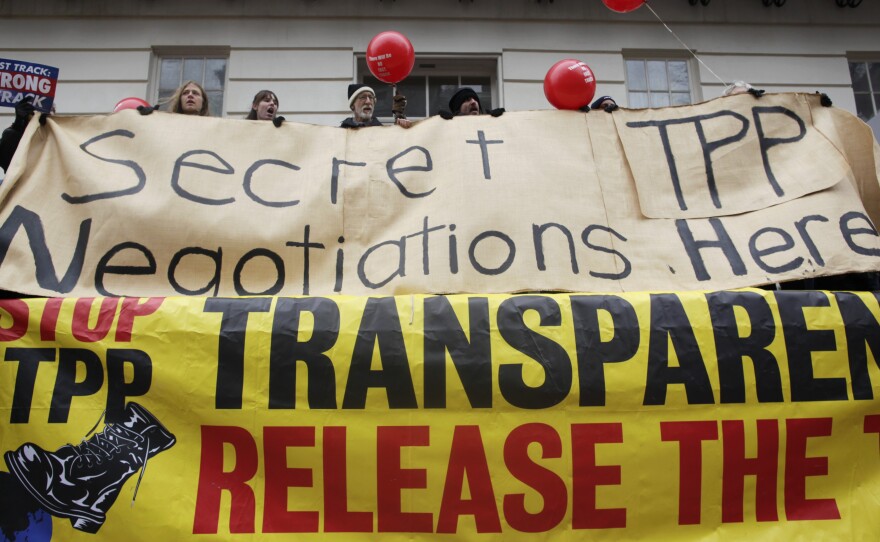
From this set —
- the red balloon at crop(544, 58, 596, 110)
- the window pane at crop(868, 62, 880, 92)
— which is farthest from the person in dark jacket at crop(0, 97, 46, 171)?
the window pane at crop(868, 62, 880, 92)

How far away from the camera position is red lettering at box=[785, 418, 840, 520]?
3119 mm

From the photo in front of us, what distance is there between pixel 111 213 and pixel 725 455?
328cm

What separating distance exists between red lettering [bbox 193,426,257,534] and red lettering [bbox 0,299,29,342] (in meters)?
1.00

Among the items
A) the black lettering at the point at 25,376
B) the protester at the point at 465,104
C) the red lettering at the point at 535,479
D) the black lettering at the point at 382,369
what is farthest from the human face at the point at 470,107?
the black lettering at the point at 25,376

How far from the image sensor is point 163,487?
3.02 meters

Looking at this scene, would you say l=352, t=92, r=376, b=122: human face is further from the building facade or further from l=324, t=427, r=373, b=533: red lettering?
the building facade

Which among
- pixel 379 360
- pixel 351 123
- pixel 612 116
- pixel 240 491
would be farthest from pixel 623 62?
pixel 240 491

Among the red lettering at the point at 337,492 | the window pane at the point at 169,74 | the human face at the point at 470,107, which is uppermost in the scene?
the window pane at the point at 169,74

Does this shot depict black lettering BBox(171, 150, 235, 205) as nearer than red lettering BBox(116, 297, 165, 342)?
No

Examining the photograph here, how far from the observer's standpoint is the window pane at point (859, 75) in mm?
8414

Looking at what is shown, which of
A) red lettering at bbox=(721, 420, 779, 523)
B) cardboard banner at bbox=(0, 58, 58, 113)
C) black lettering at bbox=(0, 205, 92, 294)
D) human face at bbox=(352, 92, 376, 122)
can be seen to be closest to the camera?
red lettering at bbox=(721, 420, 779, 523)

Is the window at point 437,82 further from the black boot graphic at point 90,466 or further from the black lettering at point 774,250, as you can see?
the black boot graphic at point 90,466

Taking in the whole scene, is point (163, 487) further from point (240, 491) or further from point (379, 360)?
point (379, 360)

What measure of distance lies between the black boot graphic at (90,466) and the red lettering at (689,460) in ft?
7.49
